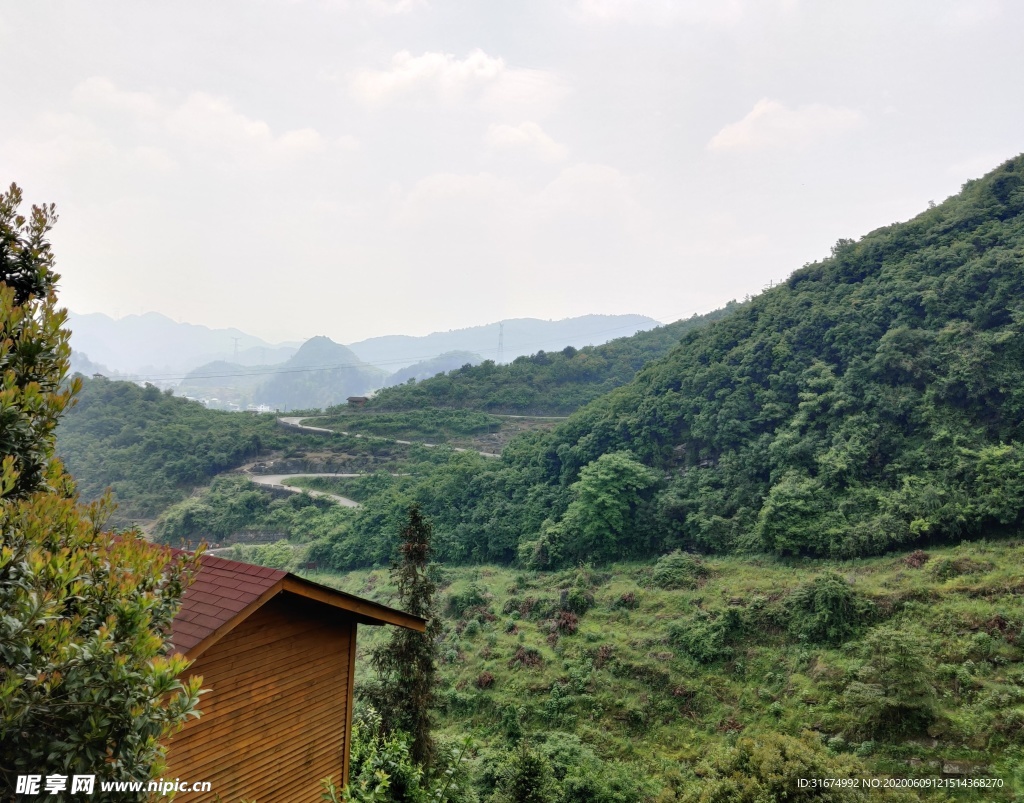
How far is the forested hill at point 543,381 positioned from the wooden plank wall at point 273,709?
37.7 metres

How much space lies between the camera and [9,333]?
2881mm

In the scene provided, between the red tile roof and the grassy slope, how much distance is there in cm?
794

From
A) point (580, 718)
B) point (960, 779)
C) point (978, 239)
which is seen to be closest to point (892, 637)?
point (960, 779)

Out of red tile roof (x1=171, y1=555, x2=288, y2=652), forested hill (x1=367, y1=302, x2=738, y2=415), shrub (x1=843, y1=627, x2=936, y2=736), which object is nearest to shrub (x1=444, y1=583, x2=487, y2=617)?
shrub (x1=843, y1=627, x2=936, y2=736)

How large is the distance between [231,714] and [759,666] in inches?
457

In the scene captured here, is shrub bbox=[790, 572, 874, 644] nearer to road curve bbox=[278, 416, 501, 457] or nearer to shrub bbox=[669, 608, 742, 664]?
shrub bbox=[669, 608, 742, 664]

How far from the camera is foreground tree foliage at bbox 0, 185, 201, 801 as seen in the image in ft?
7.20

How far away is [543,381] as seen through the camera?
45.7m

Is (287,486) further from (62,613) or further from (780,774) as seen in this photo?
(62,613)

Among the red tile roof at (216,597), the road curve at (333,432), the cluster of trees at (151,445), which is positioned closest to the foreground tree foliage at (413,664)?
the red tile roof at (216,597)

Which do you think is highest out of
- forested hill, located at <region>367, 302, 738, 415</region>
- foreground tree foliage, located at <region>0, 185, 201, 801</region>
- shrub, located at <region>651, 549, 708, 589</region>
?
forested hill, located at <region>367, 302, 738, 415</region>

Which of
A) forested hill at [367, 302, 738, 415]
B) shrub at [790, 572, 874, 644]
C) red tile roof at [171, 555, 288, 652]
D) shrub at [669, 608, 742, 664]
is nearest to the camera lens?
red tile roof at [171, 555, 288, 652]

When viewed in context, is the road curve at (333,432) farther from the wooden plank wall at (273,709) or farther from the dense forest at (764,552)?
the wooden plank wall at (273,709)

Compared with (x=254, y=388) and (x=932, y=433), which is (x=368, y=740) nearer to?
(x=932, y=433)
